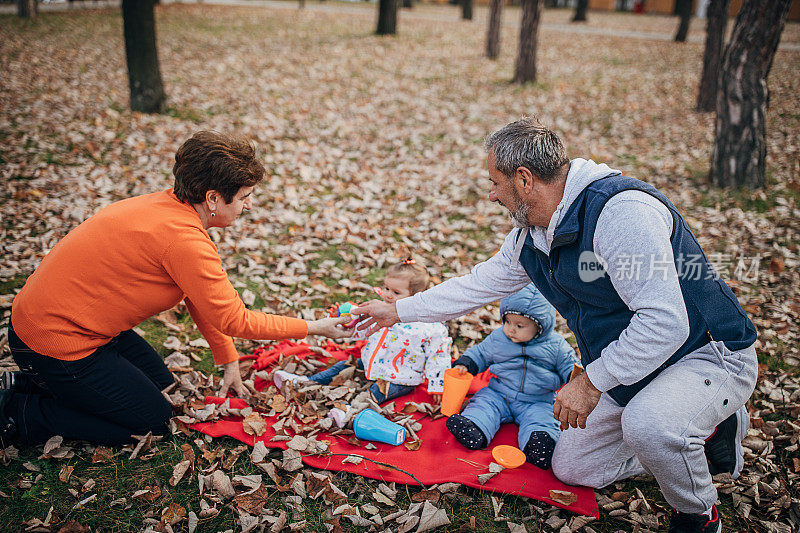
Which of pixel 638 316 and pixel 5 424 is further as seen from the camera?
pixel 5 424

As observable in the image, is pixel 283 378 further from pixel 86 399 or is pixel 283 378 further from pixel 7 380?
pixel 7 380

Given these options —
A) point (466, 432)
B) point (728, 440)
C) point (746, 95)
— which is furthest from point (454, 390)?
point (746, 95)

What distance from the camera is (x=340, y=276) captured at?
230 inches

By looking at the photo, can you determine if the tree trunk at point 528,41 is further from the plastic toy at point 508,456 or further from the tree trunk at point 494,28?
the plastic toy at point 508,456

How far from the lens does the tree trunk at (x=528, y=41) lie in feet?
40.9

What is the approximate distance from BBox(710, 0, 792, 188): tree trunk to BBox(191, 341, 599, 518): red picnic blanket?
20.4 ft

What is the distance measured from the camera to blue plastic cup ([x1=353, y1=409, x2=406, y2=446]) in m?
3.70

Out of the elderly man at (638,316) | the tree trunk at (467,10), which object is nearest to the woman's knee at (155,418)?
the elderly man at (638,316)

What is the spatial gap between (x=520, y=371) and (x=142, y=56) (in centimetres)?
890

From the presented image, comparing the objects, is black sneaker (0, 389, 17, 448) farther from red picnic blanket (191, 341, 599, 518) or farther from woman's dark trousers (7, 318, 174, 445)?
red picnic blanket (191, 341, 599, 518)

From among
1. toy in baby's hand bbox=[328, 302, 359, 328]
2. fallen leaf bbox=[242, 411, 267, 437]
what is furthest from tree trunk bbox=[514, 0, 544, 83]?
fallen leaf bbox=[242, 411, 267, 437]

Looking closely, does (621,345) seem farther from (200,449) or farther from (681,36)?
(681,36)

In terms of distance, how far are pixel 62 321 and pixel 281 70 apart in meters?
11.6

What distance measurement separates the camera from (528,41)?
42.5ft
